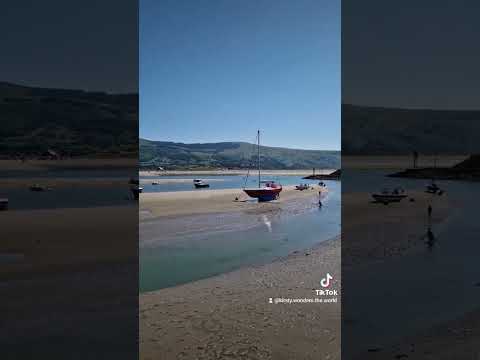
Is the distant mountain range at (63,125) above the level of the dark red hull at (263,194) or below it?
above

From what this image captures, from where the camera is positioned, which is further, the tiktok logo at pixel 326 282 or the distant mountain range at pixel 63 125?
the distant mountain range at pixel 63 125

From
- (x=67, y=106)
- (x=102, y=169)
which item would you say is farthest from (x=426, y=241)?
(x=67, y=106)

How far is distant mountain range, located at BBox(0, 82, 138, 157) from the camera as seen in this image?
49.8 metres

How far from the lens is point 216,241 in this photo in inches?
371

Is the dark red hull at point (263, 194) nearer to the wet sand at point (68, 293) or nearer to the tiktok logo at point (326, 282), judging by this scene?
the wet sand at point (68, 293)

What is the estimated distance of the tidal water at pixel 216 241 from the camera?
6738mm

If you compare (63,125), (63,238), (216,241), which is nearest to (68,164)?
(63,125)

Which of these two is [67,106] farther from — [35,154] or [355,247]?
[355,247]

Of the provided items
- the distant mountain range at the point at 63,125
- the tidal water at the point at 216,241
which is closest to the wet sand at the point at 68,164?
the distant mountain range at the point at 63,125

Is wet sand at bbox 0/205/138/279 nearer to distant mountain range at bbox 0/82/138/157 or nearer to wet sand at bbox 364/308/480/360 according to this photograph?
wet sand at bbox 364/308/480/360

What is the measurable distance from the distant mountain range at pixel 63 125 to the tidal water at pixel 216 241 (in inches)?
1585

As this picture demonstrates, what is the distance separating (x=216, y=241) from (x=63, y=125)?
202ft

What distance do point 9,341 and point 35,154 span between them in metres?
50.0

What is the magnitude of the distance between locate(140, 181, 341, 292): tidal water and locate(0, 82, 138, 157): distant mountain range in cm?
4025
